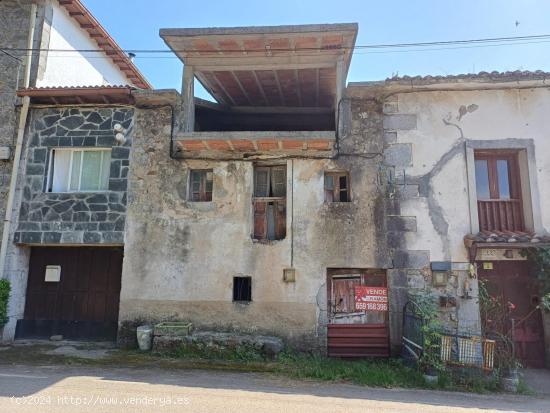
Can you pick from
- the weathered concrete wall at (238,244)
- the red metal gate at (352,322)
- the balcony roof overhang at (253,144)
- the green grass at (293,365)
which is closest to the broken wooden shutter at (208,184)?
the weathered concrete wall at (238,244)

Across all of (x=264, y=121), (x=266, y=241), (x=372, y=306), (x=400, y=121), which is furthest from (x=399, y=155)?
(x=264, y=121)

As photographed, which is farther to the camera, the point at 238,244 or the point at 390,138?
the point at 390,138

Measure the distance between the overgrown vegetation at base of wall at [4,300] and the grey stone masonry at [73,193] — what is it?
93 cm

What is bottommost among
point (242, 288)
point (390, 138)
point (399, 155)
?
point (242, 288)

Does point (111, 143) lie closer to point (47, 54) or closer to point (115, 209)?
point (115, 209)

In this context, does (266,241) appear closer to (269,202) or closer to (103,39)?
(269,202)

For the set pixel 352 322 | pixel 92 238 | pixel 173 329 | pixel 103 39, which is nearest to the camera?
pixel 173 329

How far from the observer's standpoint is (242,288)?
8914mm

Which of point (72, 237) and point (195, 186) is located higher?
point (195, 186)

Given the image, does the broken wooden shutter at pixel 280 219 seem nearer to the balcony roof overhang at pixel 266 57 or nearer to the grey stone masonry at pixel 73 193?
the balcony roof overhang at pixel 266 57

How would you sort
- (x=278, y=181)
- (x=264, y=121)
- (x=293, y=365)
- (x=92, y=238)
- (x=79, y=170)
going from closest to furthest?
(x=293, y=365) → (x=92, y=238) → (x=278, y=181) → (x=79, y=170) → (x=264, y=121)

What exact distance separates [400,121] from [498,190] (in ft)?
8.12

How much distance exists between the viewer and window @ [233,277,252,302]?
8852 millimetres

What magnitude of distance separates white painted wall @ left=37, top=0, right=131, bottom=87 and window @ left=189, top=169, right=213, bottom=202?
Result: 4.34 m
